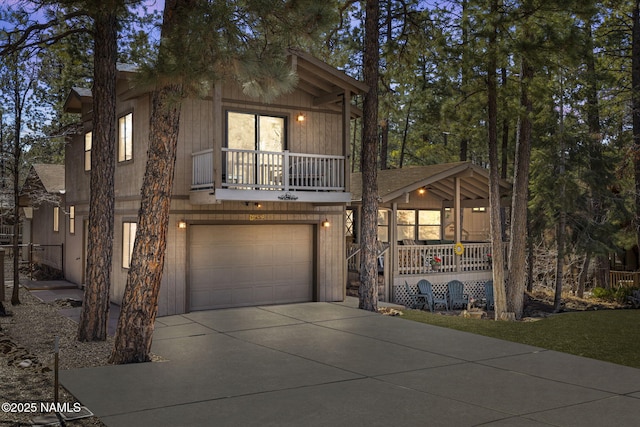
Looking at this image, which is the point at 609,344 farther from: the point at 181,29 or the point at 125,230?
the point at 125,230

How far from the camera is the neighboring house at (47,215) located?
2243 centimetres

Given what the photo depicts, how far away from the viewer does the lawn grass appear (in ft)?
35.2

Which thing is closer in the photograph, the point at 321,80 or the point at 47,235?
the point at 321,80

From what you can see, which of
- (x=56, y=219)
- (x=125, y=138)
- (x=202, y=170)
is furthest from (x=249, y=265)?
(x=56, y=219)

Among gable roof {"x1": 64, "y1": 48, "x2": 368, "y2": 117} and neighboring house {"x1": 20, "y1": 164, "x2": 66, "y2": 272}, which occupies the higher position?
gable roof {"x1": 64, "y1": 48, "x2": 368, "y2": 117}

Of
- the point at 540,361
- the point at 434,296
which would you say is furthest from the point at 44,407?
the point at 434,296

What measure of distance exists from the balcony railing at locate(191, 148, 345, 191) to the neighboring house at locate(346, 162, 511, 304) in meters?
3.23

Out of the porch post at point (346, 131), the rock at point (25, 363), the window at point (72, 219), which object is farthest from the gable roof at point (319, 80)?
the rock at point (25, 363)

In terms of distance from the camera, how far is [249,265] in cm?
1573

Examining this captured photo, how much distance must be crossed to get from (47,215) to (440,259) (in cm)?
1558

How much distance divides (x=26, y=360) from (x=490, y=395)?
699cm

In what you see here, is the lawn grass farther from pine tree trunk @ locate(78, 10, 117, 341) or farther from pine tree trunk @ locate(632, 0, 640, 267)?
pine tree trunk @ locate(78, 10, 117, 341)

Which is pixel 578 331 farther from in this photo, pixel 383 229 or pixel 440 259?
pixel 383 229

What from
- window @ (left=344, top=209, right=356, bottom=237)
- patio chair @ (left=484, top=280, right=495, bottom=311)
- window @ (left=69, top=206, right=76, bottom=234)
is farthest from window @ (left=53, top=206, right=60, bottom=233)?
patio chair @ (left=484, top=280, right=495, bottom=311)
